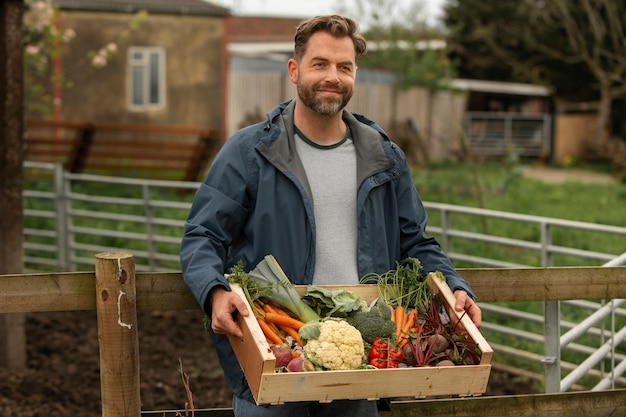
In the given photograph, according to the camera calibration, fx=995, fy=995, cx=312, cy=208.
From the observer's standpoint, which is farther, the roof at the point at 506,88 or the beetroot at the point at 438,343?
the roof at the point at 506,88

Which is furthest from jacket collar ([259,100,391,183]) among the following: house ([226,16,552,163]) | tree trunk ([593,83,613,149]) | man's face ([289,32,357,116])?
tree trunk ([593,83,613,149])

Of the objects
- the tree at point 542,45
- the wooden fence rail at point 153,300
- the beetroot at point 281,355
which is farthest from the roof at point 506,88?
the beetroot at point 281,355

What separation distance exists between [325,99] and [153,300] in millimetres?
963

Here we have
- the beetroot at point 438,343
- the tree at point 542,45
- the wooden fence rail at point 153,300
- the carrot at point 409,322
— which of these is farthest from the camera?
the tree at point 542,45

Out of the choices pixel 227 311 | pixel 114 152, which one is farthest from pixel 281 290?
pixel 114 152

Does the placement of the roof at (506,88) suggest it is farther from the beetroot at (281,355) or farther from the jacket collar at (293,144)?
the beetroot at (281,355)

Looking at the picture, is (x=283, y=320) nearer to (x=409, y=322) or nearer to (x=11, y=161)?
(x=409, y=322)

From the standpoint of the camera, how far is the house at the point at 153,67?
2352cm

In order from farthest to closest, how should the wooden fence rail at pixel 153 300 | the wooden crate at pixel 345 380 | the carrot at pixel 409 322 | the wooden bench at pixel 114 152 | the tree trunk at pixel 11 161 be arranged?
1. the wooden bench at pixel 114 152
2. the tree trunk at pixel 11 161
3. the wooden fence rail at pixel 153 300
4. the carrot at pixel 409 322
5. the wooden crate at pixel 345 380

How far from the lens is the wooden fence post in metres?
3.44

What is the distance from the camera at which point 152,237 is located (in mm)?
10359

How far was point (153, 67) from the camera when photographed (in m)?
24.3

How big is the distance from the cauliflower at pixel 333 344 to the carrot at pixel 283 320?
0.26 feet

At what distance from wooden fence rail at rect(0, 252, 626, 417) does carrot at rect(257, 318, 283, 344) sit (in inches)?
19.3
